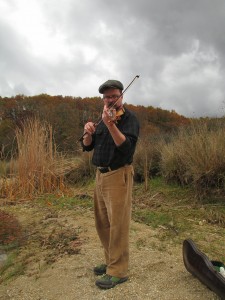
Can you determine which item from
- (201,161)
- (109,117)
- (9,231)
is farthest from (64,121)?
(109,117)

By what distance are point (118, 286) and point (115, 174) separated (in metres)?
0.90

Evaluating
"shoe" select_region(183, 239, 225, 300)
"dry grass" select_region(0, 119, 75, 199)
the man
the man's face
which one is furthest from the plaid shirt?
"dry grass" select_region(0, 119, 75, 199)

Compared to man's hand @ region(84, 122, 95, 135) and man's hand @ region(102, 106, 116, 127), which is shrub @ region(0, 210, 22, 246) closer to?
man's hand @ region(84, 122, 95, 135)

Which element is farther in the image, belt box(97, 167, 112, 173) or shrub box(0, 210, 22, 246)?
shrub box(0, 210, 22, 246)

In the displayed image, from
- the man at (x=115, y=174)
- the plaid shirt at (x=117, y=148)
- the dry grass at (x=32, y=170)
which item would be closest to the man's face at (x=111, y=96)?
the man at (x=115, y=174)

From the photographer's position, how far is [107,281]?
2.65 m

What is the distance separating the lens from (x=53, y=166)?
7.03 metres

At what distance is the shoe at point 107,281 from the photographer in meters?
2.64

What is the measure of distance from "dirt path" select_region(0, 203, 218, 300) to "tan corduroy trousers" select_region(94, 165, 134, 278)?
0.64 feet

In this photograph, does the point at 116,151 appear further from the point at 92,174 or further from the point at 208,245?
the point at 92,174

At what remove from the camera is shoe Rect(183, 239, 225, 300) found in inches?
90.3

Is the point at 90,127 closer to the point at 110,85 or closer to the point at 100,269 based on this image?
the point at 110,85

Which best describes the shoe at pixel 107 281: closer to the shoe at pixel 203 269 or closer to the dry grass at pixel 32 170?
the shoe at pixel 203 269

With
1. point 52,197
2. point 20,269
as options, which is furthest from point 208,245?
point 52,197
